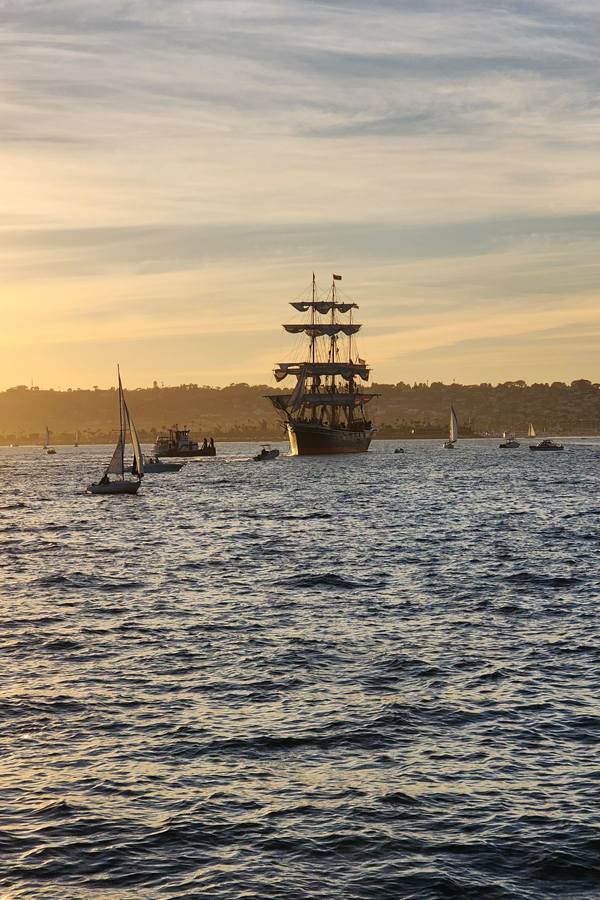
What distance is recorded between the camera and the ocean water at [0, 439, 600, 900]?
12773mm

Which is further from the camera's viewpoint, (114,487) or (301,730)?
(114,487)

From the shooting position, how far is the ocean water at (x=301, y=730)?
12773 mm

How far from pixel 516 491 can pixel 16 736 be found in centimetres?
8663

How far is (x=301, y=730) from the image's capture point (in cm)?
1816

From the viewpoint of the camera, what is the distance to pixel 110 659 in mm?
24047

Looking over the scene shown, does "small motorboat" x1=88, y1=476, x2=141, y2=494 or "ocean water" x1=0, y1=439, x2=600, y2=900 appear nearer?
"ocean water" x1=0, y1=439, x2=600, y2=900

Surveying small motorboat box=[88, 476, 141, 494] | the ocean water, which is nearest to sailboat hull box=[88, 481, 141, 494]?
small motorboat box=[88, 476, 141, 494]

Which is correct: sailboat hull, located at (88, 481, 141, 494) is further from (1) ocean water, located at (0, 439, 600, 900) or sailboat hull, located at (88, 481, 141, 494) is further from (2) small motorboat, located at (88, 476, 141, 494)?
(1) ocean water, located at (0, 439, 600, 900)

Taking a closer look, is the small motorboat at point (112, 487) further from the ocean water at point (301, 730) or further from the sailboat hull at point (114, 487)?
the ocean water at point (301, 730)

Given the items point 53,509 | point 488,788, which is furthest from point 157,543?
point 488,788

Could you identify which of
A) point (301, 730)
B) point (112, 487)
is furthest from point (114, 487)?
point (301, 730)

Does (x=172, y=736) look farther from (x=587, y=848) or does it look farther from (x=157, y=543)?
(x=157, y=543)

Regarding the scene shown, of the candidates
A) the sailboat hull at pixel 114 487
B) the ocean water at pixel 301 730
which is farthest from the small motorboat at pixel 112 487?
the ocean water at pixel 301 730

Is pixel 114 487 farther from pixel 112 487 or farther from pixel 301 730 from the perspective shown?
pixel 301 730
